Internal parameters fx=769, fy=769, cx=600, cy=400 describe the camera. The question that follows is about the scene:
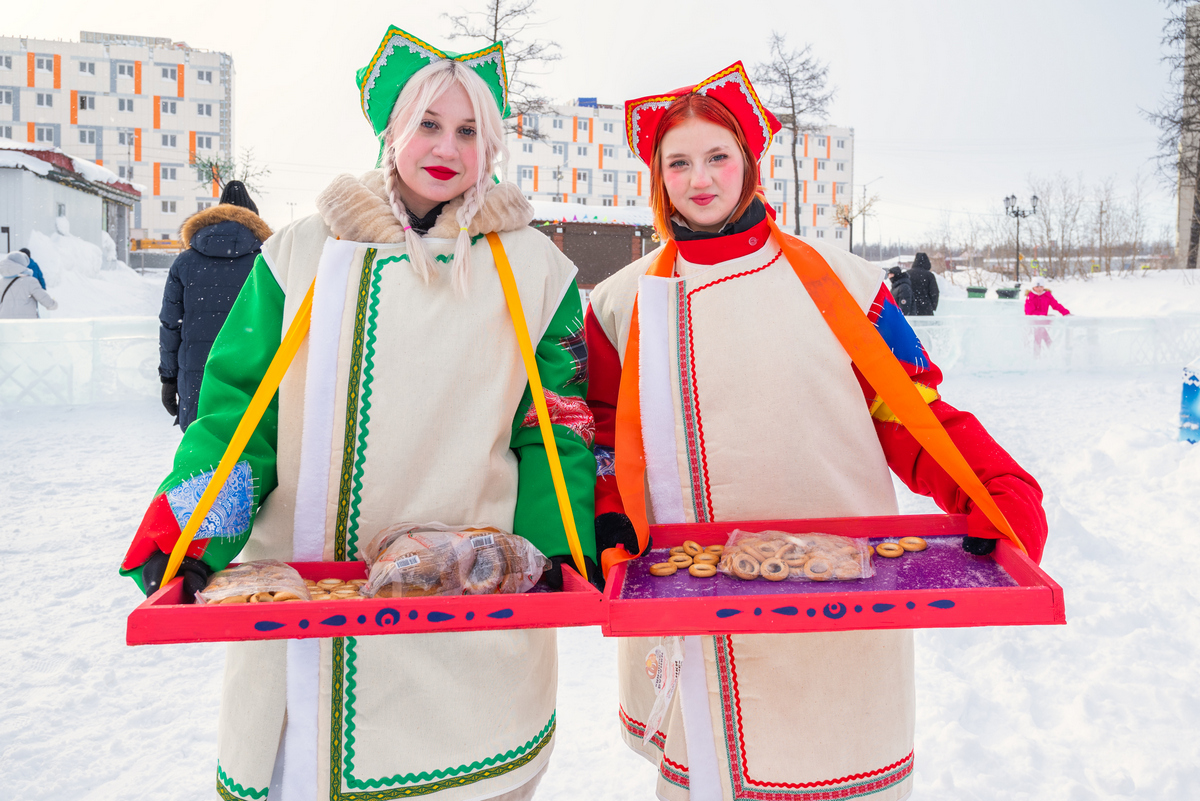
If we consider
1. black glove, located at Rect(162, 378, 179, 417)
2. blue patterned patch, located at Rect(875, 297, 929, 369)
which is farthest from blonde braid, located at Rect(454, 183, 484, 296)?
black glove, located at Rect(162, 378, 179, 417)

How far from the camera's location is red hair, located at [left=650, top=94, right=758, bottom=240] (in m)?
1.80

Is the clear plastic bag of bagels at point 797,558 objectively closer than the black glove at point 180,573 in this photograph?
No

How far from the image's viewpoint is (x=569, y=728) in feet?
9.32

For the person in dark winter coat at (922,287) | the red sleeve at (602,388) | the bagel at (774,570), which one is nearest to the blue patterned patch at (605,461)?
the red sleeve at (602,388)

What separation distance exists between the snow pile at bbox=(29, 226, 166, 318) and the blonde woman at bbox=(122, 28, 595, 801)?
2012 cm

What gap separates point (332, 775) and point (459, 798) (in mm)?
244

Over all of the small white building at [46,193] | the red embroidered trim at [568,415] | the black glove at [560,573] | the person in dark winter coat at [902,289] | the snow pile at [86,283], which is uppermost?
the small white building at [46,193]

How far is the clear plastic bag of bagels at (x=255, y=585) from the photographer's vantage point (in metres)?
1.25

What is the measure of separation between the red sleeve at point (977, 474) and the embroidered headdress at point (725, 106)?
77cm

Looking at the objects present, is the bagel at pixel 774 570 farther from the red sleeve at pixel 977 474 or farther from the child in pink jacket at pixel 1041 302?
the child in pink jacket at pixel 1041 302

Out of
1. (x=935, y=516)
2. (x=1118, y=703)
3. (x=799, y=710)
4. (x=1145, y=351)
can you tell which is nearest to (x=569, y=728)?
(x=799, y=710)

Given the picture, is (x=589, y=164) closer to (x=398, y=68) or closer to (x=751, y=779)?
(x=398, y=68)

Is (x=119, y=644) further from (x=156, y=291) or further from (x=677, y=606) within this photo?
(x=156, y=291)

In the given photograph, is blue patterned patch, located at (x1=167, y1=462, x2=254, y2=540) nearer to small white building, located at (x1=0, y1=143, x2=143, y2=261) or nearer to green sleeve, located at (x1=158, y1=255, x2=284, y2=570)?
green sleeve, located at (x1=158, y1=255, x2=284, y2=570)
